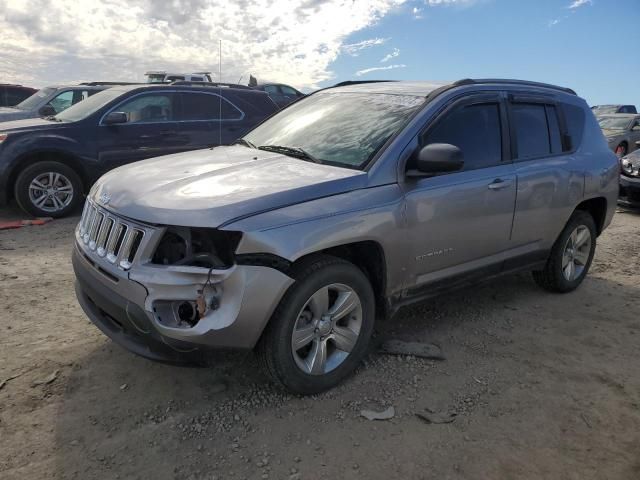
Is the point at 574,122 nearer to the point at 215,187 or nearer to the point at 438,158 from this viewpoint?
the point at 438,158

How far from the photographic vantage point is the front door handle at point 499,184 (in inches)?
149

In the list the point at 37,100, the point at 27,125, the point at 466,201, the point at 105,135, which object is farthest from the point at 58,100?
the point at 466,201

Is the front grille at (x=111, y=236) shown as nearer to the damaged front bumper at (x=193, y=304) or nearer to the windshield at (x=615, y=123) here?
the damaged front bumper at (x=193, y=304)

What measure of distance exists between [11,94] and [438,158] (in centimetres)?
1649

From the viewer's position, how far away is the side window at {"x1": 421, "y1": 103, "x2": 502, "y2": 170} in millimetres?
3578

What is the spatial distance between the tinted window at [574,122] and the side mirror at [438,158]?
6.58 feet

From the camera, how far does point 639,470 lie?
101 inches

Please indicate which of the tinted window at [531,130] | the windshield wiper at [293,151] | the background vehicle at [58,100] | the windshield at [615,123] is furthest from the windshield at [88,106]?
the windshield at [615,123]

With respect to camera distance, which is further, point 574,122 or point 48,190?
point 48,190

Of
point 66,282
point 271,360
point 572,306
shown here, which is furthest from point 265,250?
point 572,306

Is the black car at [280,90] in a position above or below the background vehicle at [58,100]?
above

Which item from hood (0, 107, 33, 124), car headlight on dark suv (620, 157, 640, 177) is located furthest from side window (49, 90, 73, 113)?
car headlight on dark suv (620, 157, 640, 177)

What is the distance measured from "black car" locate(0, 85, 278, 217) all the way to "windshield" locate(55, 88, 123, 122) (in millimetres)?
19

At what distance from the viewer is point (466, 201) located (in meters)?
3.58
